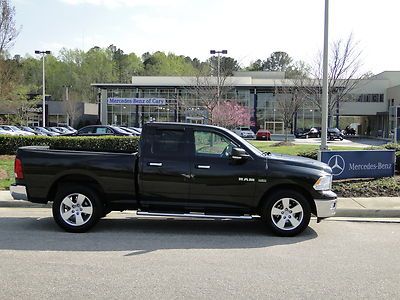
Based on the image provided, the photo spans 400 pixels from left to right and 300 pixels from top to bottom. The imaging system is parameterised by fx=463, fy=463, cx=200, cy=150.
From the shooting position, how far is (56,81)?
107625 millimetres

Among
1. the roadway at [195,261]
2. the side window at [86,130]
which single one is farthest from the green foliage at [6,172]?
the side window at [86,130]

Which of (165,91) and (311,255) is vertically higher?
(165,91)

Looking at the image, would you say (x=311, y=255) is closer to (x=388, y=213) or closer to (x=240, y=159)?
(x=240, y=159)

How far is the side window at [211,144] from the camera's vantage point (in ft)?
25.4

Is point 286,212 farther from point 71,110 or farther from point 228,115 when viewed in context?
point 71,110

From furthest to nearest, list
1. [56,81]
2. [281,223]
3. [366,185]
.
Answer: [56,81]
[366,185]
[281,223]

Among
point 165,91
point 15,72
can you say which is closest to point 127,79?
point 165,91

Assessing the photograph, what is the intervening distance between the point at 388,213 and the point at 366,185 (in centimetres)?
236

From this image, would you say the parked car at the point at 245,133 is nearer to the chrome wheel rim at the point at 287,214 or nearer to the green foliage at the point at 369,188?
the green foliage at the point at 369,188

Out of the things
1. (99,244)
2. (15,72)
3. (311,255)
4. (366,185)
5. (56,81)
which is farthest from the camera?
(56,81)

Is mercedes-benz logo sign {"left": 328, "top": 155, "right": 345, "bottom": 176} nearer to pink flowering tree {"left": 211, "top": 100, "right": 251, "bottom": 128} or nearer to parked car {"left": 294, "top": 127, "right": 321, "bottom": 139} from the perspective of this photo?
pink flowering tree {"left": 211, "top": 100, "right": 251, "bottom": 128}

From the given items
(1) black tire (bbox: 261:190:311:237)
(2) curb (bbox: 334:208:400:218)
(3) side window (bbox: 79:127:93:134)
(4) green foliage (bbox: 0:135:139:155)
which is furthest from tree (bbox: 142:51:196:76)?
(1) black tire (bbox: 261:190:311:237)

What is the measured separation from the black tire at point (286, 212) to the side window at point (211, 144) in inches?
42.7

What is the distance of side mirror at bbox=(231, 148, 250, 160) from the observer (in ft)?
24.6
